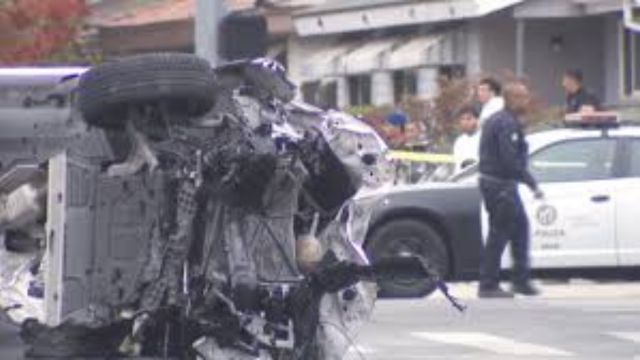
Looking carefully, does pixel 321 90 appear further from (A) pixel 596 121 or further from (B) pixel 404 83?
(A) pixel 596 121

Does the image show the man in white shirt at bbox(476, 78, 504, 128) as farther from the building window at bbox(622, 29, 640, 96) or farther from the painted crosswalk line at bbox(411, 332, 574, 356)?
the building window at bbox(622, 29, 640, 96)

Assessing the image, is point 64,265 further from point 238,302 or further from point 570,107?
point 570,107

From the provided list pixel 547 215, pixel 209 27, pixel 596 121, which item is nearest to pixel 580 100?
pixel 596 121

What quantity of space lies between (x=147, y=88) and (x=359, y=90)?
26788 mm

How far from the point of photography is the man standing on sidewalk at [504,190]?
48.5 feet

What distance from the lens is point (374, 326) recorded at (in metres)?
13.0

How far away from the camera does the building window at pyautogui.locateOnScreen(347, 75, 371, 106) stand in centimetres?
3356

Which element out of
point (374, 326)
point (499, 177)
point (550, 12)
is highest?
point (550, 12)

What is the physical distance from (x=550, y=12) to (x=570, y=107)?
11.4 metres

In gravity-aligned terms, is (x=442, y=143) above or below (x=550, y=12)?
below

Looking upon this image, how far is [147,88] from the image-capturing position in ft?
24.0

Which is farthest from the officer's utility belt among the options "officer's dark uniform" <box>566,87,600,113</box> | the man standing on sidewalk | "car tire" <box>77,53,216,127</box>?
"car tire" <box>77,53,216,127</box>

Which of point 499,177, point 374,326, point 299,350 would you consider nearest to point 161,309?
point 299,350

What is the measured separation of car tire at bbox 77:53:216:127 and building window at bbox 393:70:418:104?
80.4 ft
